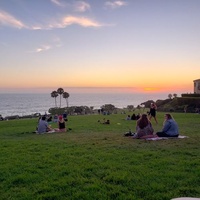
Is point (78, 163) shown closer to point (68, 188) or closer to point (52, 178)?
point (52, 178)

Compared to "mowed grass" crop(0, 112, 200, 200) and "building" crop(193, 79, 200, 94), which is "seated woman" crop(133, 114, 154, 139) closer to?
"mowed grass" crop(0, 112, 200, 200)

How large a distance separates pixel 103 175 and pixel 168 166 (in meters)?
2.09

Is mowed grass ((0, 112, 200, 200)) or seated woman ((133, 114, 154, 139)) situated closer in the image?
mowed grass ((0, 112, 200, 200))

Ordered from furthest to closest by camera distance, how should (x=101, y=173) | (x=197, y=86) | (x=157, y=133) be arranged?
(x=197, y=86) < (x=157, y=133) < (x=101, y=173)

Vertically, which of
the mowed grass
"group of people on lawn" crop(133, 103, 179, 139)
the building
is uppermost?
the building

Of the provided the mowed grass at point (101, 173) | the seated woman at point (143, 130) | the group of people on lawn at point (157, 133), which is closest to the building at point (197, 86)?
the group of people on lawn at point (157, 133)

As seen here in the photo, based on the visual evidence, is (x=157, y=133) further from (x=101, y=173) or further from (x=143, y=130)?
(x=101, y=173)

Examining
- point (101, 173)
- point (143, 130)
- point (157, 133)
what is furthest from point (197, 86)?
point (101, 173)

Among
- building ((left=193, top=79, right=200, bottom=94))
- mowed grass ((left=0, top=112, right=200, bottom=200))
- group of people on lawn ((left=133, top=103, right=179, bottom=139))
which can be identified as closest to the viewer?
mowed grass ((left=0, top=112, right=200, bottom=200))

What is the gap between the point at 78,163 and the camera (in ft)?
26.8

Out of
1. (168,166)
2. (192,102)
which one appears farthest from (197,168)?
(192,102)

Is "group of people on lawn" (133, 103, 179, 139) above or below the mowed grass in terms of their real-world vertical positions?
above

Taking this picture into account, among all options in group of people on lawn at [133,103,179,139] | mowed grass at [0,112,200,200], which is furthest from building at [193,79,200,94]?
mowed grass at [0,112,200,200]

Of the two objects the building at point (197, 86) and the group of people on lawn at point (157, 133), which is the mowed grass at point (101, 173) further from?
the building at point (197, 86)
